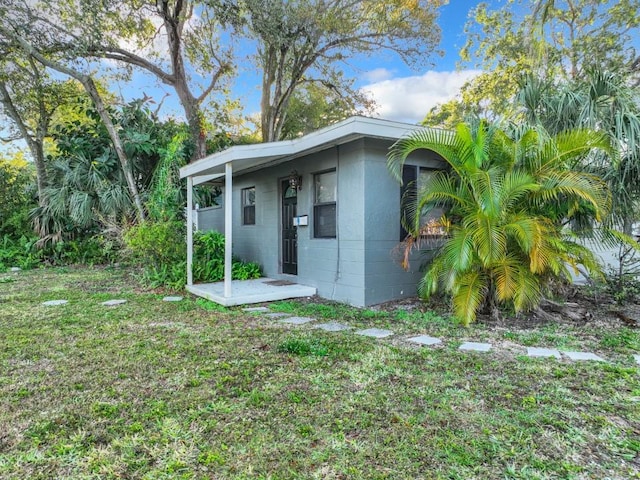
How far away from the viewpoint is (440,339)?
13.1 feet

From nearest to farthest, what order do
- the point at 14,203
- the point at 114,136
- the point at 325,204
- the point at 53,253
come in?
the point at 325,204 → the point at 114,136 → the point at 53,253 → the point at 14,203

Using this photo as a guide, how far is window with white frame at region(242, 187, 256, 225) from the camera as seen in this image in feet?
28.5

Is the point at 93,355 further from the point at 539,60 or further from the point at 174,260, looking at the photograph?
the point at 539,60

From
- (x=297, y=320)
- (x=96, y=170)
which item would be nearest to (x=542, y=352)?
(x=297, y=320)

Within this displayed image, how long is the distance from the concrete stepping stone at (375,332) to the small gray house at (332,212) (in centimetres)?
122

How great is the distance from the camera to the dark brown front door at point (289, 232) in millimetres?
7348

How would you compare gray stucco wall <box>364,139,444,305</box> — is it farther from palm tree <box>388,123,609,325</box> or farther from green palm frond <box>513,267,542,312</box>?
green palm frond <box>513,267,542,312</box>

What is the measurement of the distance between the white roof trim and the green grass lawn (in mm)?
2593

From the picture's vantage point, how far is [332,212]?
20.7ft

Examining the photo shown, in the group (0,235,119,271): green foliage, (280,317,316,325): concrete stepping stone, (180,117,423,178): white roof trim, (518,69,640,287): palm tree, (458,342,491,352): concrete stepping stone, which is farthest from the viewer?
(0,235,119,271): green foliage

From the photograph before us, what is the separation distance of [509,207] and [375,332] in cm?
209

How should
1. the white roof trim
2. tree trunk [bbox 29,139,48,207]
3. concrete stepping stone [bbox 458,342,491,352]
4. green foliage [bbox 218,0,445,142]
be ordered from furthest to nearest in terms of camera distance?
tree trunk [bbox 29,139,48,207] < green foliage [bbox 218,0,445,142] < the white roof trim < concrete stepping stone [bbox 458,342,491,352]

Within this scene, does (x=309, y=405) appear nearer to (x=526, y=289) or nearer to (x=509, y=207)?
(x=526, y=289)

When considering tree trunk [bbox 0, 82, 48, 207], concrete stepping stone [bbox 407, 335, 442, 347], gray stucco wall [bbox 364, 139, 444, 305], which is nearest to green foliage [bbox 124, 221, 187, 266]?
gray stucco wall [bbox 364, 139, 444, 305]
